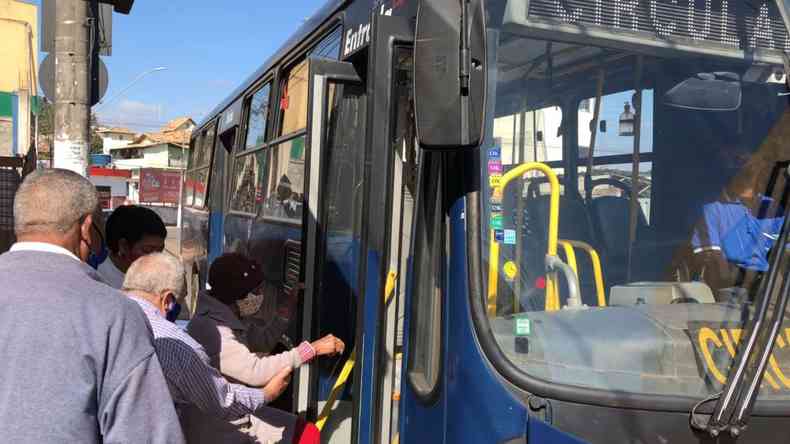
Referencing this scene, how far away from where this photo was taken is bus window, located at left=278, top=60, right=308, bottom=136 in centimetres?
462

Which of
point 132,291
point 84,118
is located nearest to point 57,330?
point 132,291

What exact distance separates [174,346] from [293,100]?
103 inches

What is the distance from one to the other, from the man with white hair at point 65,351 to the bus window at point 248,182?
3646mm

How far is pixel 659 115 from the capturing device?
288 centimetres

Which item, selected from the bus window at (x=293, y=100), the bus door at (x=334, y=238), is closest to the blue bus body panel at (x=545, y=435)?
the bus door at (x=334, y=238)

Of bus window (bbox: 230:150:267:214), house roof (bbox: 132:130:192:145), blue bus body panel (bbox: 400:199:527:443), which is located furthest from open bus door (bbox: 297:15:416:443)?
house roof (bbox: 132:130:192:145)

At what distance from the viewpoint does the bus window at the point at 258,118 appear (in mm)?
5891

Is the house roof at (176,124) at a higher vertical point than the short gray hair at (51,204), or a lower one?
higher

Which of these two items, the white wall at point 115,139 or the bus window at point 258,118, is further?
the white wall at point 115,139

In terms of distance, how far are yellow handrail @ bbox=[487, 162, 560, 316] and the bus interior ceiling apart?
0.16 feet

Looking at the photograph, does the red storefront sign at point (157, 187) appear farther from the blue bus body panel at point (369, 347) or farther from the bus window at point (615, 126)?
the bus window at point (615, 126)

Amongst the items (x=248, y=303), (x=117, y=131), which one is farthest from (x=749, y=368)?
(x=117, y=131)

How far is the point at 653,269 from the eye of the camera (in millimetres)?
2643

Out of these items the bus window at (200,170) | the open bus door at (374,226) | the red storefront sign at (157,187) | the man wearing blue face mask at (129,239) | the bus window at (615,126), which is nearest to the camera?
the bus window at (615,126)
